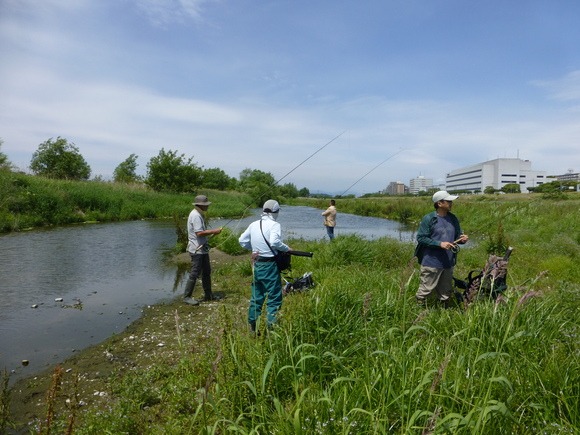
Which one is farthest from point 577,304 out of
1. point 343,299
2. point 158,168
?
point 158,168

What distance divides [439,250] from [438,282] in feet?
1.59

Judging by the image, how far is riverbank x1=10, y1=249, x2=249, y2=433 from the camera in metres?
4.25

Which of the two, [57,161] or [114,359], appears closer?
[114,359]

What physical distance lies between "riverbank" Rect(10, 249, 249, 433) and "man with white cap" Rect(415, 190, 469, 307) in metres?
2.85

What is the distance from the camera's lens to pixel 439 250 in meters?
5.88

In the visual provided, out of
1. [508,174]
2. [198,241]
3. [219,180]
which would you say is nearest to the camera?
[198,241]

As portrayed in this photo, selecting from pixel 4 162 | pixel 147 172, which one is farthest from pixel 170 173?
pixel 4 162

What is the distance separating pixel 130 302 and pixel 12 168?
2473 cm

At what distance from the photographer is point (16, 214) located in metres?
21.7

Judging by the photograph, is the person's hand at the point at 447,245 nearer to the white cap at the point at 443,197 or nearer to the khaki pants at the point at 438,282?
the khaki pants at the point at 438,282

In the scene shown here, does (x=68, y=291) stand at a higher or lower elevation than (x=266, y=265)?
lower

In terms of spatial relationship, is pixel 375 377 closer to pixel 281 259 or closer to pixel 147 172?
pixel 281 259

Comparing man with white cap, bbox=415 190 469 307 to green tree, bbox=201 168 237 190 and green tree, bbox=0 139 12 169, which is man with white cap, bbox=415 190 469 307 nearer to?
green tree, bbox=0 139 12 169

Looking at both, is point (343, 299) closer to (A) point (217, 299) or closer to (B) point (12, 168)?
(A) point (217, 299)
